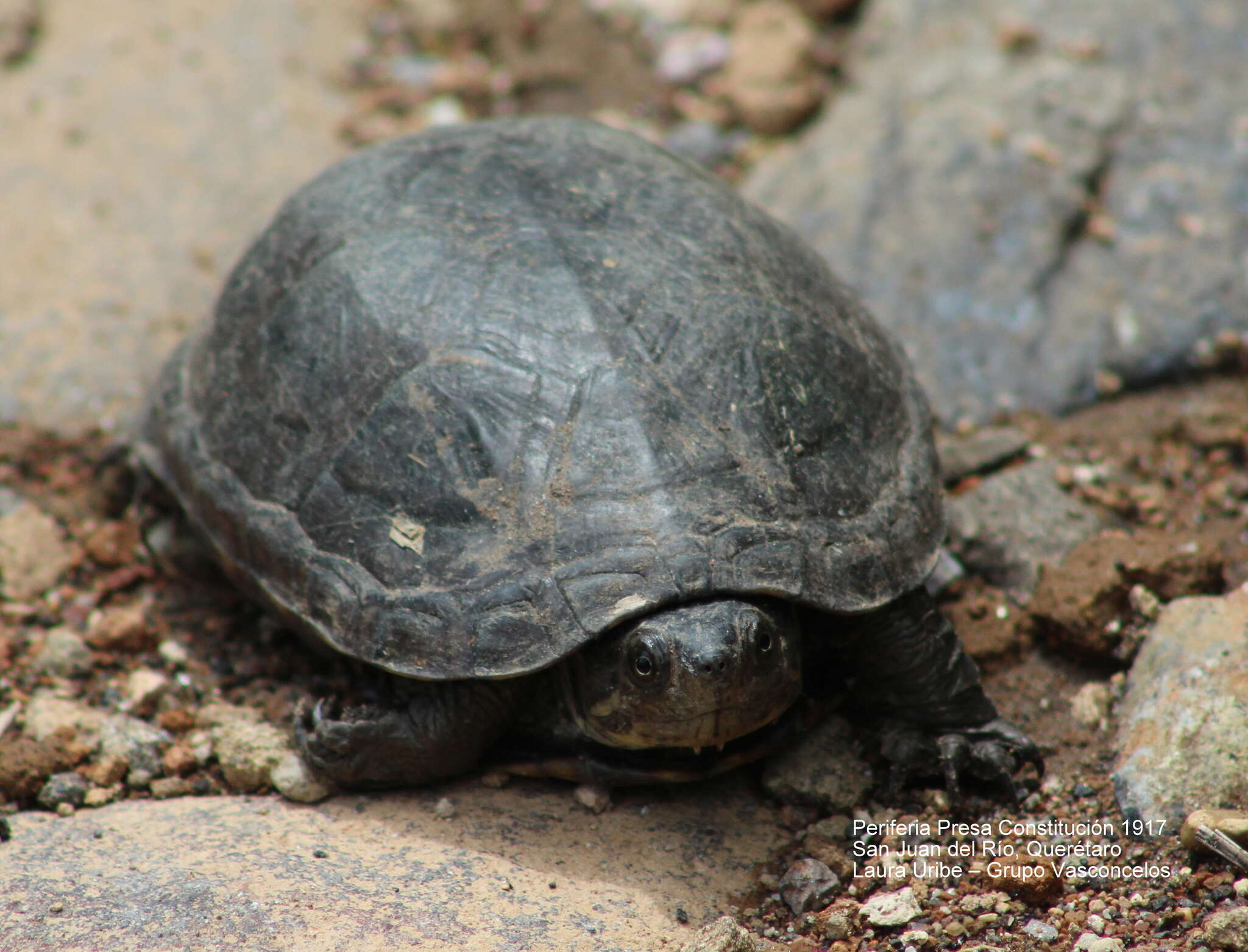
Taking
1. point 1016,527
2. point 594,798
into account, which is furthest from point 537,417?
point 1016,527

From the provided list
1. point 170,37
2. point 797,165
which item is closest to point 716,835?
point 797,165

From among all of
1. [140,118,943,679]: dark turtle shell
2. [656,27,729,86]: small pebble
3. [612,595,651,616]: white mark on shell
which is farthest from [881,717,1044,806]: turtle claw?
[656,27,729,86]: small pebble

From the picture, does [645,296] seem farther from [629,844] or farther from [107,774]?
[107,774]

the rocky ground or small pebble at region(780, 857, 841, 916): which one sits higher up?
the rocky ground

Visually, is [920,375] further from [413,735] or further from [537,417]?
[413,735]

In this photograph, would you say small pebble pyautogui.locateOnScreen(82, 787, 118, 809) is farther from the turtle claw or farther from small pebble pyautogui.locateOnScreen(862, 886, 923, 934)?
the turtle claw

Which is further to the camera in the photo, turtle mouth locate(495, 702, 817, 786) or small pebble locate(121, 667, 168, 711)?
small pebble locate(121, 667, 168, 711)

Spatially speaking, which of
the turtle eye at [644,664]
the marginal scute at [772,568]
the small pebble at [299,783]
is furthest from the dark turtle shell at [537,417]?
the small pebble at [299,783]

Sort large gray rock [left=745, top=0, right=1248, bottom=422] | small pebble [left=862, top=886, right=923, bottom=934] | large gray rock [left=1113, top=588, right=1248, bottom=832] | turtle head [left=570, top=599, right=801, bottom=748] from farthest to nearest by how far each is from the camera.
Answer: large gray rock [left=745, top=0, right=1248, bottom=422] < large gray rock [left=1113, top=588, right=1248, bottom=832] < small pebble [left=862, top=886, right=923, bottom=934] < turtle head [left=570, top=599, right=801, bottom=748]
